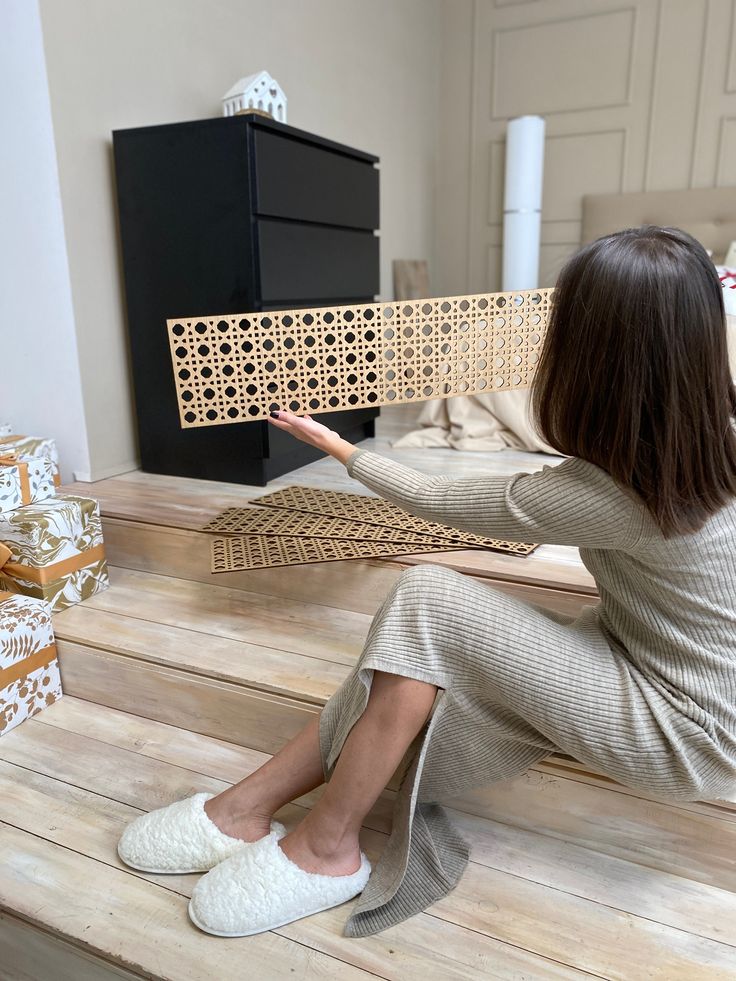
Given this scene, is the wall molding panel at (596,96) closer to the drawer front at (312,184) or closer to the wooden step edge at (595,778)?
the drawer front at (312,184)

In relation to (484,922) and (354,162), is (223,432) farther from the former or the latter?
(484,922)

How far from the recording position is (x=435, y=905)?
3.27 feet

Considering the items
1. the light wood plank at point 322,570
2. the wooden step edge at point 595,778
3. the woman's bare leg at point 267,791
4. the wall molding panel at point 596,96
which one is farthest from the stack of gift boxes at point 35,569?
the wall molding panel at point 596,96

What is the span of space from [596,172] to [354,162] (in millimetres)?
1945

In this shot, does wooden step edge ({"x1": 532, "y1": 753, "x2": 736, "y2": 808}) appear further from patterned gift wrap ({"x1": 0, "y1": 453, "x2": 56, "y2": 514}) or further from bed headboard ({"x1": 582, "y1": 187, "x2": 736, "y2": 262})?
bed headboard ({"x1": 582, "y1": 187, "x2": 736, "y2": 262})

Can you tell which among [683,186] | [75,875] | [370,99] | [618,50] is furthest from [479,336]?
[618,50]

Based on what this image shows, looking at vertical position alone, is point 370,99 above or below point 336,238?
above

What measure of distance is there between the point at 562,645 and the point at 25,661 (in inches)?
41.0

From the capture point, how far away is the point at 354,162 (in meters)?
2.31

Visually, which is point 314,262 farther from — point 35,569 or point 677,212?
point 677,212

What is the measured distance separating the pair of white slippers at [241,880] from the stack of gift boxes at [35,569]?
54 centimetres

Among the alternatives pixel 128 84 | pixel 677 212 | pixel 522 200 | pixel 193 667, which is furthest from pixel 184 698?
pixel 677 212

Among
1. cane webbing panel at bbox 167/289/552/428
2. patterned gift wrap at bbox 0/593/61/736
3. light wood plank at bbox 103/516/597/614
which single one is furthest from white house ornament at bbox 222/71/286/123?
patterned gift wrap at bbox 0/593/61/736

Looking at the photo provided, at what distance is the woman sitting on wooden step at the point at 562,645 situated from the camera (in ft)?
2.58
